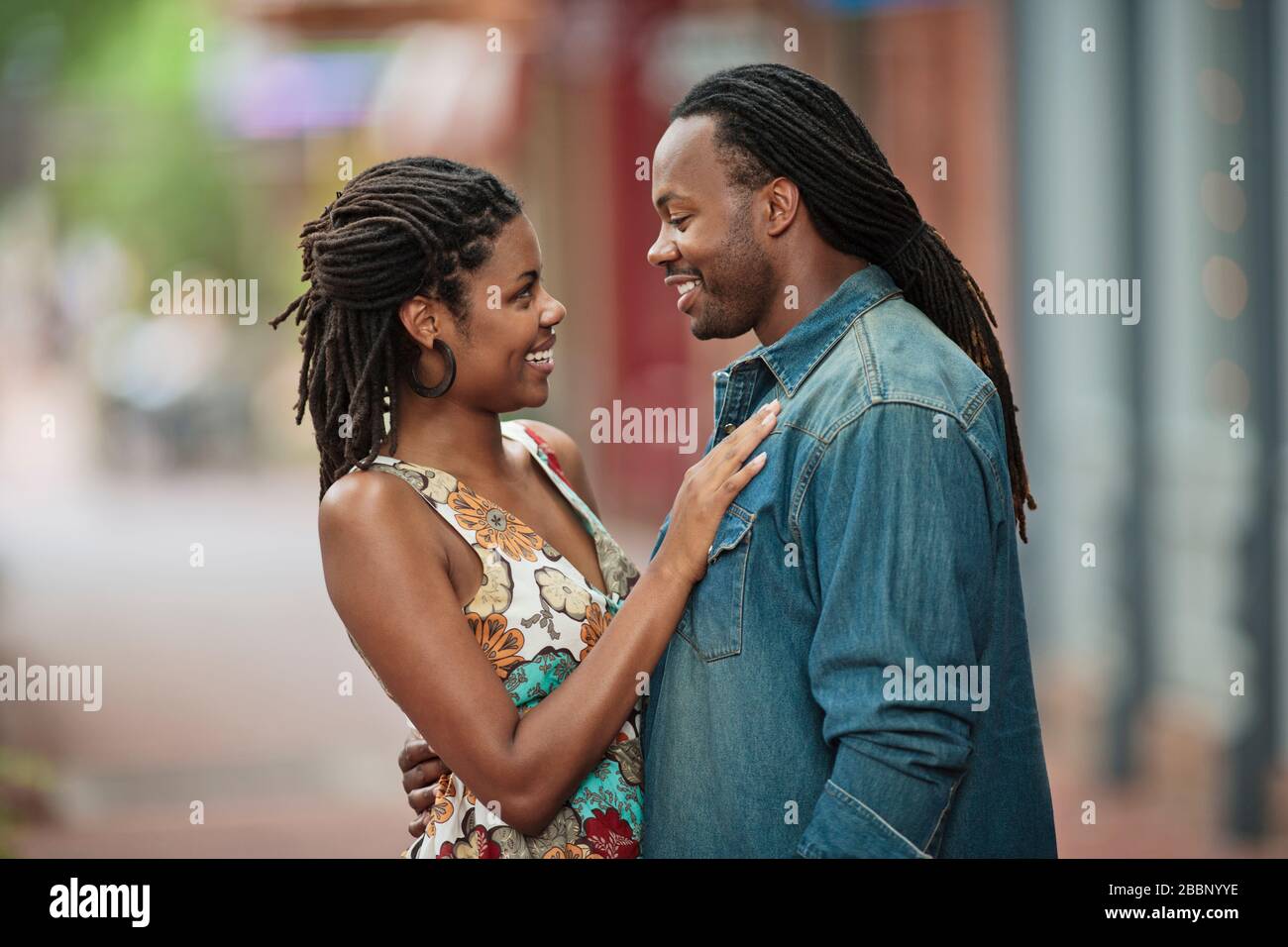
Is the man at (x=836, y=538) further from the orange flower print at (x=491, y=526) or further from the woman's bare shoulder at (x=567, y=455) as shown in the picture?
the woman's bare shoulder at (x=567, y=455)

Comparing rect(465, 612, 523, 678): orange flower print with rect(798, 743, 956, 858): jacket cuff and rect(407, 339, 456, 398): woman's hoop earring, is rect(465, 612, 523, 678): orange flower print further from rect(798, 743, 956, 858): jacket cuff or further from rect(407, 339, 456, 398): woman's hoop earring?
rect(798, 743, 956, 858): jacket cuff

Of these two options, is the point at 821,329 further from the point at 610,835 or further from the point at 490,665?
the point at 610,835

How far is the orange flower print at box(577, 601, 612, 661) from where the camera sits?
2703 millimetres

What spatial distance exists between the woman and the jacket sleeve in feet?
0.87

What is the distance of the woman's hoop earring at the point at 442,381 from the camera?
278cm

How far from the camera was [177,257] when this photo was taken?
32.8 meters

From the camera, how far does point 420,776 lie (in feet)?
9.79

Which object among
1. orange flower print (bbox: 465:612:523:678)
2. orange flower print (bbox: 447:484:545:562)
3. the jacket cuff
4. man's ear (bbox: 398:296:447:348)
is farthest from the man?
man's ear (bbox: 398:296:447:348)

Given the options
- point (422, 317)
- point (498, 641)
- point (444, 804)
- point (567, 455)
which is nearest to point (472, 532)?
point (498, 641)

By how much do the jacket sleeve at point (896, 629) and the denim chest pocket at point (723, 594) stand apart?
181mm

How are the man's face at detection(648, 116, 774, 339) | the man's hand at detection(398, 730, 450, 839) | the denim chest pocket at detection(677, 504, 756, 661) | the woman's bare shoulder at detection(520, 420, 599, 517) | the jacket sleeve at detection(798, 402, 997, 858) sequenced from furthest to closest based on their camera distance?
the woman's bare shoulder at detection(520, 420, 599, 517)
the man's hand at detection(398, 730, 450, 839)
the man's face at detection(648, 116, 774, 339)
the denim chest pocket at detection(677, 504, 756, 661)
the jacket sleeve at detection(798, 402, 997, 858)
